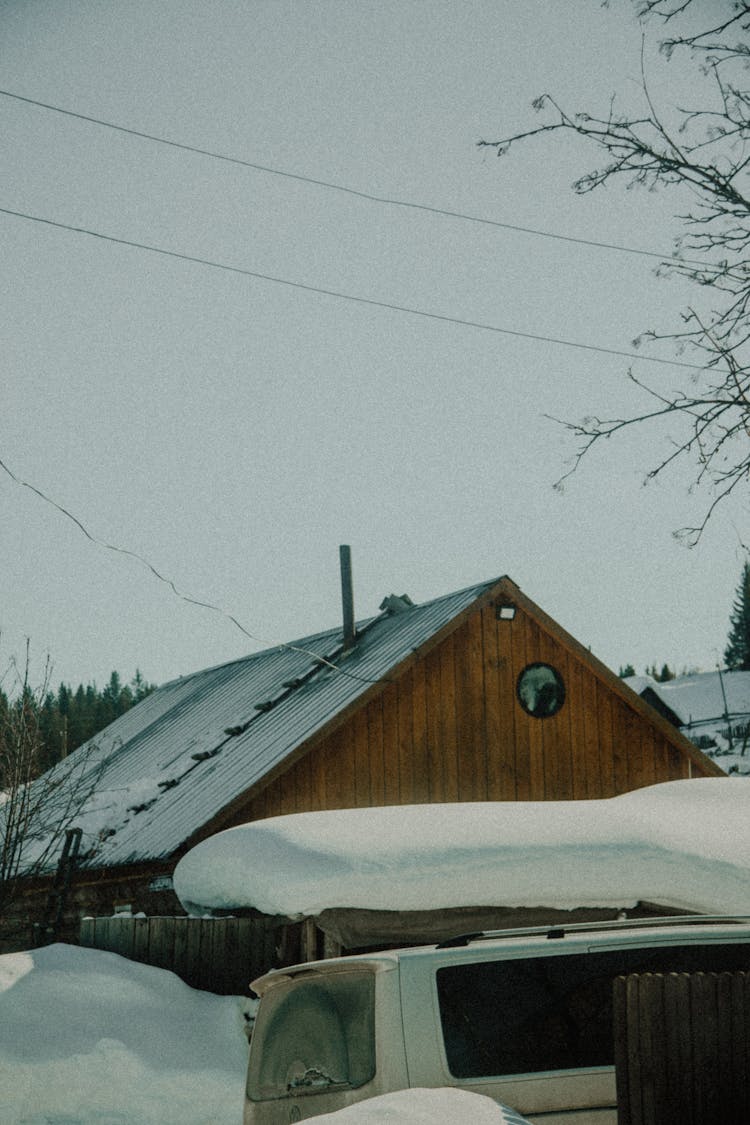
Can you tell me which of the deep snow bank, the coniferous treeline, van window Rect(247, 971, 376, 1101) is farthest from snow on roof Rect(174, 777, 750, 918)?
the coniferous treeline

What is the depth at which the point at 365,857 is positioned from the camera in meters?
8.59

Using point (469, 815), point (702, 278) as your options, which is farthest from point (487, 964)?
point (702, 278)

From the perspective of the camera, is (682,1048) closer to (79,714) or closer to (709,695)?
(709,695)

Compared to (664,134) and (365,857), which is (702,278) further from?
(365,857)

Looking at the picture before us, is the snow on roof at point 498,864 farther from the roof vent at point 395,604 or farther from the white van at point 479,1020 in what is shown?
the roof vent at point 395,604

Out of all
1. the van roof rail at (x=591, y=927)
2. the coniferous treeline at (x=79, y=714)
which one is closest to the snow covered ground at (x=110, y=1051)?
the van roof rail at (x=591, y=927)

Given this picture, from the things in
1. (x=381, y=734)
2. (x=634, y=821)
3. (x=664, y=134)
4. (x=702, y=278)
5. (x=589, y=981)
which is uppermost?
(x=664, y=134)

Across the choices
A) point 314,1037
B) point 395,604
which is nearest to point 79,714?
point 395,604

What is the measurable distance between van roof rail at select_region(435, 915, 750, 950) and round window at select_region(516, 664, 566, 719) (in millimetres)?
12223

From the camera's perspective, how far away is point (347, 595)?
67.0 feet

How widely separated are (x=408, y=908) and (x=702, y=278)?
194 inches

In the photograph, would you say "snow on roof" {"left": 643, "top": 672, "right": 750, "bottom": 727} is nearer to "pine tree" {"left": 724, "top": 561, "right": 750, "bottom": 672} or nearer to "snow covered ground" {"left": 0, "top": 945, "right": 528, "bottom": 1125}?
"pine tree" {"left": 724, "top": 561, "right": 750, "bottom": 672}

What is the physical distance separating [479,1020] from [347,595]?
15543mm

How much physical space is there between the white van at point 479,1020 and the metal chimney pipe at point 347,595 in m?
14.7
